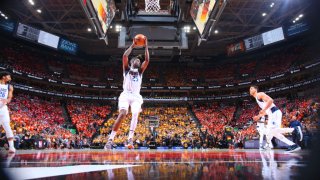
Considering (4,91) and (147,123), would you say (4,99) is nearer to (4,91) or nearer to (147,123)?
(4,91)

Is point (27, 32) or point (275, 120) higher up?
point (27, 32)

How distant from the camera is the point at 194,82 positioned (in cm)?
3612

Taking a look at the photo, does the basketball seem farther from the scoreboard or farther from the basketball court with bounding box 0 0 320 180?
the scoreboard

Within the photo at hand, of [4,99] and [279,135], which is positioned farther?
[279,135]

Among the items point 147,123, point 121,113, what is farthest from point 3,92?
point 147,123

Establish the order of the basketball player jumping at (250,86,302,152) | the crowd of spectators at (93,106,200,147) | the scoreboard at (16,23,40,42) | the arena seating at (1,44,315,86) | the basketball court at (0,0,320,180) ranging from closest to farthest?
the basketball player jumping at (250,86,302,152)
the basketball court at (0,0,320,180)
the crowd of spectators at (93,106,200,147)
the scoreboard at (16,23,40,42)
the arena seating at (1,44,315,86)

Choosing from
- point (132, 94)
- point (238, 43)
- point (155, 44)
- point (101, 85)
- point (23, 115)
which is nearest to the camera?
point (132, 94)

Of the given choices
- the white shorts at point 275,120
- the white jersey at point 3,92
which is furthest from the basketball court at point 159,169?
the white shorts at point 275,120

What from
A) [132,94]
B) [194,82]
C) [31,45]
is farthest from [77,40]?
[132,94]

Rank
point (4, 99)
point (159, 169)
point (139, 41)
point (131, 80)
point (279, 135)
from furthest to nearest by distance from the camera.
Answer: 1. point (279, 135)
2. point (4, 99)
3. point (131, 80)
4. point (139, 41)
5. point (159, 169)

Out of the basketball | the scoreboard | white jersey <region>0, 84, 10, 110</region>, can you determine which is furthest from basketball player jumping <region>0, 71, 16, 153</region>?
the scoreboard

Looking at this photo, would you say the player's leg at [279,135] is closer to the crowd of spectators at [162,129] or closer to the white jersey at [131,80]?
the white jersey at [131,80]

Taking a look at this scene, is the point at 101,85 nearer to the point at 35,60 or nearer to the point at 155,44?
the point at 35,60

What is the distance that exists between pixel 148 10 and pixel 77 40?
20.9 meters
